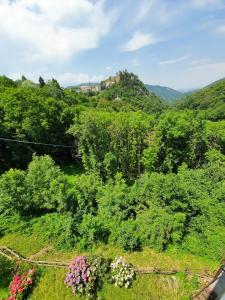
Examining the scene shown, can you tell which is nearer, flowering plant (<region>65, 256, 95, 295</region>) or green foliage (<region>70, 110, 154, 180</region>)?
flowering plant (<region>65, 256, 95, 295</region>)

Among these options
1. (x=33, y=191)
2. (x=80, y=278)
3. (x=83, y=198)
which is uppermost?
(x=33, y=191)

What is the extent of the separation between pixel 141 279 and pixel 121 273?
1.01 meters

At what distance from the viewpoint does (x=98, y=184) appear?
1587 centimetres

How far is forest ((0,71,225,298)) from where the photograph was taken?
12625mm

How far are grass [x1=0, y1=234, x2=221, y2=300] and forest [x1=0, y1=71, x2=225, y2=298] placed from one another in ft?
1.29

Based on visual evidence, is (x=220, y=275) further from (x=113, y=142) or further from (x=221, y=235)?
(x=113, y=142)

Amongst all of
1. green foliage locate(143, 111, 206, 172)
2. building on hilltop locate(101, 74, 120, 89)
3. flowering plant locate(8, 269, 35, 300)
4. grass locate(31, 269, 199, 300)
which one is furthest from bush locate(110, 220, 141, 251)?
building on hilltop locate(101, 74, 120, 89)

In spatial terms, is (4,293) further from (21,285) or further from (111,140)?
(111,140)

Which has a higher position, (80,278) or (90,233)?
(90,233)

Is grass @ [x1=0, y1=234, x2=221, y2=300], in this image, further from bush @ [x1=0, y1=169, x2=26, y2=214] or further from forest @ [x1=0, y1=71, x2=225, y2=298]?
bush @ [x1=0, y1=169, x2=26, y2=214]

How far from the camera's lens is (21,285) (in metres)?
10.2

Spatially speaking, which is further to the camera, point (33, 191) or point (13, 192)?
point (33, 191)

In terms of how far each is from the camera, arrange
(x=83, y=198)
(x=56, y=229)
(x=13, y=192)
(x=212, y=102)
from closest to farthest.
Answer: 1. (x=56, y=229)
2. (x=13, y=192)
3. (x=83, y=198)
4. (x=212, y=102)

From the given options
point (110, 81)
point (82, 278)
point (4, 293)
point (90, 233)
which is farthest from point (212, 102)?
point (4, 293)
